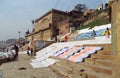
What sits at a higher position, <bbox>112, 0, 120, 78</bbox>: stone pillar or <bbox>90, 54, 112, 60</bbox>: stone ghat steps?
<bbox>112, 0, 120, 78</bbox>: stone pillar

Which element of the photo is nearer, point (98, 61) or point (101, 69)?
point (101, 69)

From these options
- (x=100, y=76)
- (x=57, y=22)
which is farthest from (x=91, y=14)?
(x=100, y=76)

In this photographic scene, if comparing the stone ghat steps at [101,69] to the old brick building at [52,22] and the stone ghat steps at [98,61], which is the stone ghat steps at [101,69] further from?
the old brick building at [52,22]

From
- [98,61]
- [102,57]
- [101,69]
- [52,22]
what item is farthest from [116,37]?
[52,22]

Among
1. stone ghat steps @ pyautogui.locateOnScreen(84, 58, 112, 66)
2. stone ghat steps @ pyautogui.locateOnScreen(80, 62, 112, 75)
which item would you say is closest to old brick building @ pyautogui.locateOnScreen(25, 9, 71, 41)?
stone ghat steps @ pyautogui.locateOnScreen(84, 58, 112, 66)

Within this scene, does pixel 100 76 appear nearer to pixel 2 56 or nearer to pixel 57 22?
pixel 2 56

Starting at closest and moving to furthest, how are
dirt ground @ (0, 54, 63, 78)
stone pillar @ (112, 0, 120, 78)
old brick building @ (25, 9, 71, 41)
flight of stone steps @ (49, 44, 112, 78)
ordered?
stone pillar @ (112, 0, 120, 78) → flight of stone steps @ (49, 44, 112, 78) → dirt ground @ (0, 54, 63, 78) → old brick building @ (25, 9, 71, 41)

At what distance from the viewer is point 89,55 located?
10.9m

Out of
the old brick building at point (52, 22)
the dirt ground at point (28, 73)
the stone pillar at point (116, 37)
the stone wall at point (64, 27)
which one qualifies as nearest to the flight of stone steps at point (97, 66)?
the dirt ground at point (28, 73)

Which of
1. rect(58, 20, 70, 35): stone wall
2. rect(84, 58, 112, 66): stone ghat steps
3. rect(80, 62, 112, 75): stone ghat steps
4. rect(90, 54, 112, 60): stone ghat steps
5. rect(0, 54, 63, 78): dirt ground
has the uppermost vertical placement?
rect(58, 20, 70, 35): stone wall

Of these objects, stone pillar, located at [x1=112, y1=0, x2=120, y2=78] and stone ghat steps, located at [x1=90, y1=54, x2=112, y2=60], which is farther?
stone ghat steps, located at [x1=90, y1=54, x2=112, y2=60]

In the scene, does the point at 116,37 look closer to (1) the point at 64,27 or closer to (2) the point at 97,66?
(2) the point at 97,66

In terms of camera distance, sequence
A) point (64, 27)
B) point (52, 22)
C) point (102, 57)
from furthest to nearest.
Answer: point (52, 22), point (64, 27), point (102, 57)

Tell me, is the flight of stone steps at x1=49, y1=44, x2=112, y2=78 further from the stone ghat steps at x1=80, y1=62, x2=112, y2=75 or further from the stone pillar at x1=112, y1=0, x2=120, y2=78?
the stone pillar at x1=112, y1=0, x2=120, y2=78
